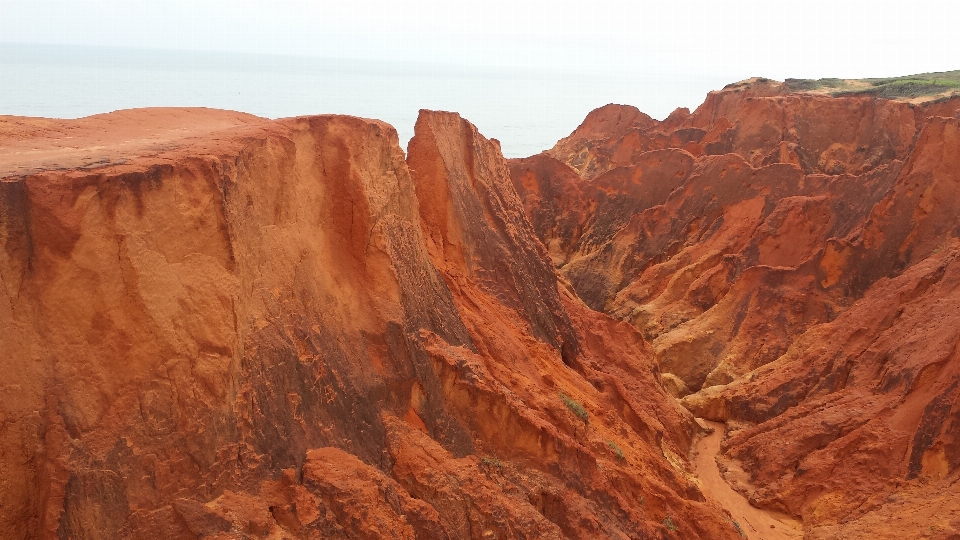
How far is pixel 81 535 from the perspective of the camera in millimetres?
7305

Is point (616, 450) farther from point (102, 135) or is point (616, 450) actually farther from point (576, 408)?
point (102, 135)

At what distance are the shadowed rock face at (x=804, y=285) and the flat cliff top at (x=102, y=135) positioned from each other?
12145mm

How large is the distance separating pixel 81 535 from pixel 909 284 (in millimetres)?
17609

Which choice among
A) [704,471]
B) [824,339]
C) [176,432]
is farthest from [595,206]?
[176,432]

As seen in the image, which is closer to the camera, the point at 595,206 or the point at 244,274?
the point at 244,274

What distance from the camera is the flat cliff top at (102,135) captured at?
332 inches

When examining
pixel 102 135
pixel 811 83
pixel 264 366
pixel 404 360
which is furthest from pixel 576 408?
pixel 811 83

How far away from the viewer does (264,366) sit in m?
8.96

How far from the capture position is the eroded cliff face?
24.7 feet

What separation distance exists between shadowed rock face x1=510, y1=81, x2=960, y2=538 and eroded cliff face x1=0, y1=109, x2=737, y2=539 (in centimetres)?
342

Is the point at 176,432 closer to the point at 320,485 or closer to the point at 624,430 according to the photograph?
the point at 320,485

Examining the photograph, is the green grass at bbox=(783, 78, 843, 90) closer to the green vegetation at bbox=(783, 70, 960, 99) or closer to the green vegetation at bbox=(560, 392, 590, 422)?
the green vegetation at bbox=(783, 70, 960, 99)

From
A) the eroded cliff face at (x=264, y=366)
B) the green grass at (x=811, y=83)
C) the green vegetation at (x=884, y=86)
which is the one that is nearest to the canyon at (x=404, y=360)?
the eroded cliff face at (x=264, y=366)

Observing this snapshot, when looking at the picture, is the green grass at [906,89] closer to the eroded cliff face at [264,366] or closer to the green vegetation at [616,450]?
the eroded cliff face at [264,366]
